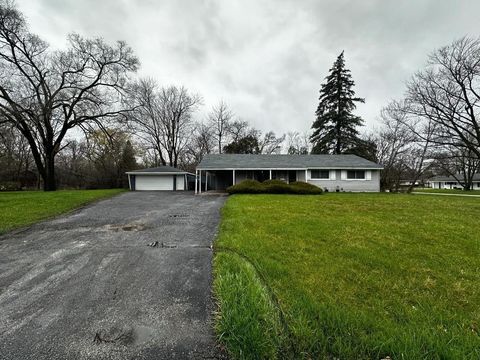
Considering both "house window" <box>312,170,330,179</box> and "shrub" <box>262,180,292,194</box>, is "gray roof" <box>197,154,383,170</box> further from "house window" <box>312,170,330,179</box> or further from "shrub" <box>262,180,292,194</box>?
"shrub" <box>262,180,292,194</box>

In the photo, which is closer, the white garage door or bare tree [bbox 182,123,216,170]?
the white garage door

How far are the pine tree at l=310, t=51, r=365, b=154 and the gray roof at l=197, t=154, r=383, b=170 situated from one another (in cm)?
862

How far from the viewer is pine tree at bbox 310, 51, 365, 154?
99.7 ft

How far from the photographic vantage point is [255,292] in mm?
2766

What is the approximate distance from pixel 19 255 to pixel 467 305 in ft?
24.7

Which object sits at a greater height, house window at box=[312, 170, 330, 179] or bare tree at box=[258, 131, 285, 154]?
bare tree at box=[258, 131, 285, 154]

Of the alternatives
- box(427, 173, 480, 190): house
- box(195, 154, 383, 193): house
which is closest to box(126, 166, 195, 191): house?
box(195, 154, 383, 193): house

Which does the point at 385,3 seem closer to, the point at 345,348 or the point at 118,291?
the point at 345,348

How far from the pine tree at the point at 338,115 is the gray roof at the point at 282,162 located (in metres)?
8.62

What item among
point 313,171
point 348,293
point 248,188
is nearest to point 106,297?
point 348,293

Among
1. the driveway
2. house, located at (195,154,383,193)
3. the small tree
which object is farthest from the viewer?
the small tree

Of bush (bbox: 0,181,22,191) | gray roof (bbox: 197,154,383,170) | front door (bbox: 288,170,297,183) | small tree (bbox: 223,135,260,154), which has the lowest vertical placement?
bush (bbox: 0,181,22,191)

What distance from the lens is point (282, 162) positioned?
2148cm

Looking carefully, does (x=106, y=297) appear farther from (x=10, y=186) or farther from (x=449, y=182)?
(x=449, y=182)
